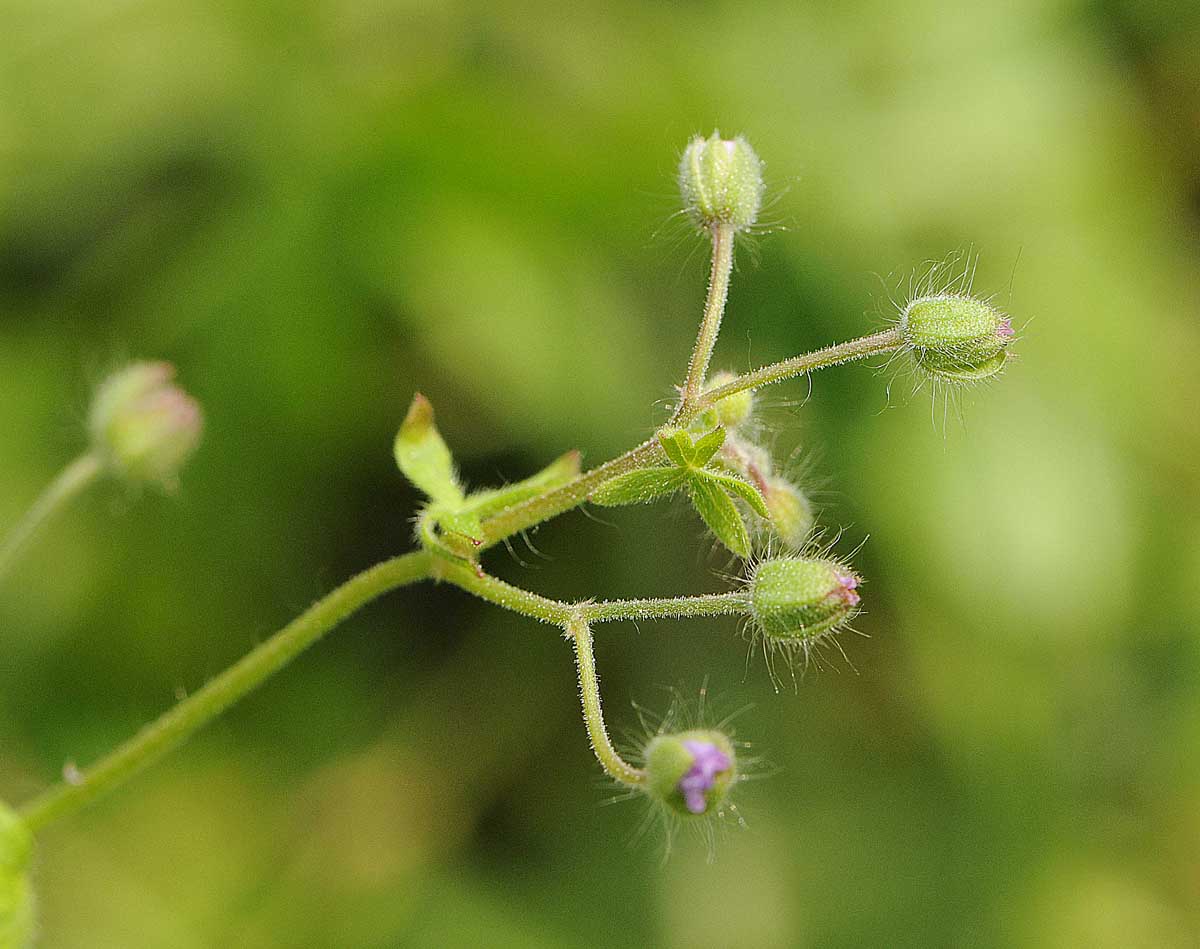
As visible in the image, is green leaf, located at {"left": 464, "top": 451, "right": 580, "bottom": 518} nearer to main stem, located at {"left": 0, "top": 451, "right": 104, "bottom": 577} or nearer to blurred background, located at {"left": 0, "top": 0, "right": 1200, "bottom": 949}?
main stem, located at {"left": 0, "top": 451, "right": 104, "bottom": 577}

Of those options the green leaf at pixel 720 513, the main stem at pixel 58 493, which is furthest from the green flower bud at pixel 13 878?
the green leaf at pixel 720 513

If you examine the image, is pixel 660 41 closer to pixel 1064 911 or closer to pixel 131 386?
pixel 131 386

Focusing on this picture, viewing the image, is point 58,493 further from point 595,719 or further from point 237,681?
point 595,719

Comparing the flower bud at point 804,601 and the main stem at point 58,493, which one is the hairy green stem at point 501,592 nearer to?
the flower bud at point 804,601

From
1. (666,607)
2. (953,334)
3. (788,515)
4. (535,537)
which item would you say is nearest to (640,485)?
(666,607)

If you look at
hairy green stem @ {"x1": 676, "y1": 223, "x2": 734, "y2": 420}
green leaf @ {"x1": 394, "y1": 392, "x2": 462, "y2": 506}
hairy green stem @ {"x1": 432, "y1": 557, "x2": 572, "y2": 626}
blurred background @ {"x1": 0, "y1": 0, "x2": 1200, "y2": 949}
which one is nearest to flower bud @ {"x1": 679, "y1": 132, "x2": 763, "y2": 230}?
hairy green stem @ {"x1": 676, "y1": 223, "x2": 734, "y2": 420}

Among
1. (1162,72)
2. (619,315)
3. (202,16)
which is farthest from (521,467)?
(1162,72)
